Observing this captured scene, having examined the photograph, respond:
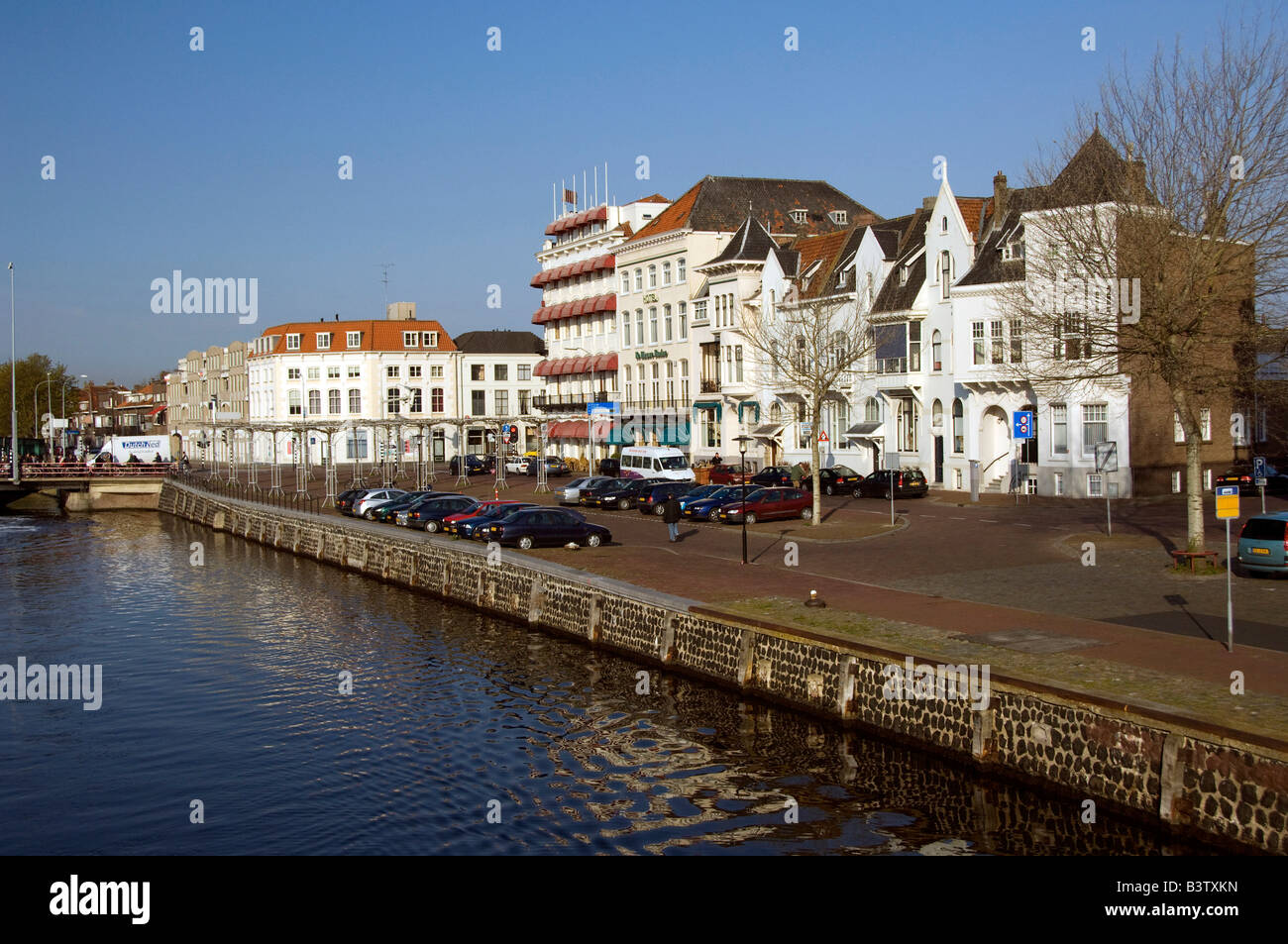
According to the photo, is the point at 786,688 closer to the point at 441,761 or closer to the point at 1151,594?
the point at 441,761

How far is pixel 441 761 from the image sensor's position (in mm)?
20906

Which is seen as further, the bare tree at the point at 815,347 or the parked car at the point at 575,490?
the parked car at the point at 575,490

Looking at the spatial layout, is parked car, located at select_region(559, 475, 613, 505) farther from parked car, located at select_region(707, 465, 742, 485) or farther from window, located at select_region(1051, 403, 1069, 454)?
window, located at select_region(1051, 403, 1069, 454)

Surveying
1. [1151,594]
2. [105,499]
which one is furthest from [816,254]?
[105,499]

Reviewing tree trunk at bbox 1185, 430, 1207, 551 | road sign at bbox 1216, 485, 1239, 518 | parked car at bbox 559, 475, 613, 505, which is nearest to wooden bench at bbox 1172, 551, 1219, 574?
tree trunk at bbox 1185, 430, 1207, 551

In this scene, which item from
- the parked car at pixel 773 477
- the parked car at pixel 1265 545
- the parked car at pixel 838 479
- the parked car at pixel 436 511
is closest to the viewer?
the parked car at pixel 1265 545

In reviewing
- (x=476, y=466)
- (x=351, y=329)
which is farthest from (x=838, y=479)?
(x=351, y=329)

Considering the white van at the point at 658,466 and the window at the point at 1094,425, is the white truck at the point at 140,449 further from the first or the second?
the window at the point at 1094,425

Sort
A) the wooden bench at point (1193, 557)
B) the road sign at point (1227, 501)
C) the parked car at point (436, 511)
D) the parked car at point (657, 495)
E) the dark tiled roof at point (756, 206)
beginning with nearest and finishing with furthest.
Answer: the road sign at point (1227, 501) < the wooden bench at point (1193, 557) < the parked car at point (436, 511) < the parked car at point (657, 495) < the dark tiled roof at point (756, 206)

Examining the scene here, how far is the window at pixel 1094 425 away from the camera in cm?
5056

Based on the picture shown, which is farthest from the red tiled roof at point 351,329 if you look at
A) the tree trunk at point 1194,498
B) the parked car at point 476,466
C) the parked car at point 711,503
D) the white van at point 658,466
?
the tree trunk at point 1194,498

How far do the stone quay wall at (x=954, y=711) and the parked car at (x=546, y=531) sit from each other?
275 centimetres
